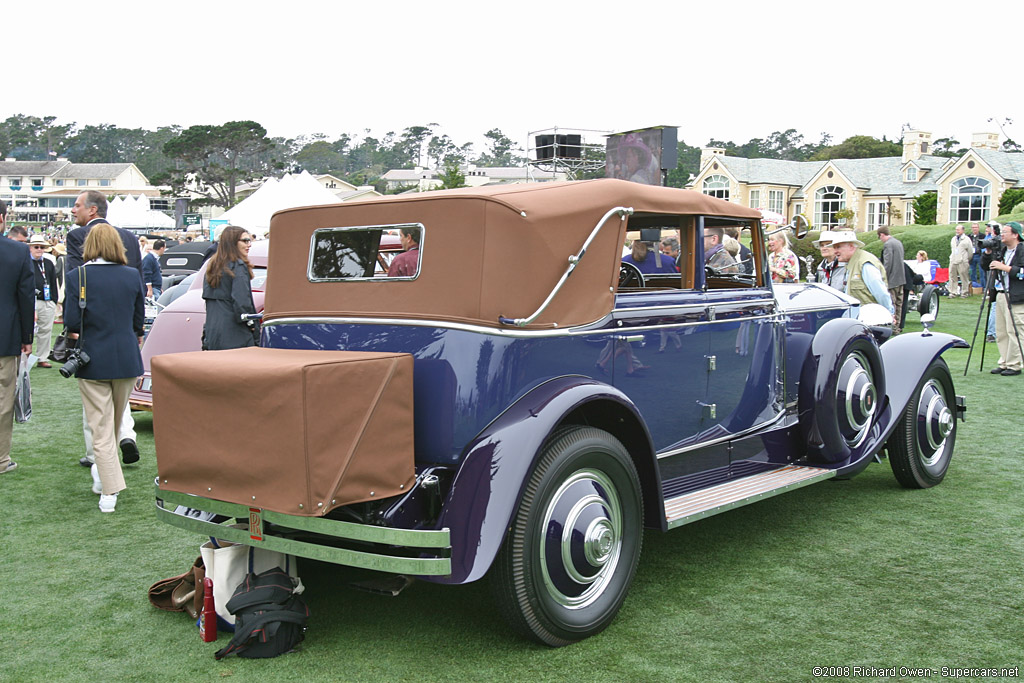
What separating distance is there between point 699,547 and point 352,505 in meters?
2.28

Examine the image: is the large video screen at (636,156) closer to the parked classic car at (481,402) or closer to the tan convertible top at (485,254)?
the parked classic car at (481,402)

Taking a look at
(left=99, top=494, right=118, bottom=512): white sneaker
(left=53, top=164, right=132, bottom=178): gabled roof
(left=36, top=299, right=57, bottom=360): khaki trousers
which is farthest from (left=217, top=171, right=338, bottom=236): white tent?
(left=53, top=164, right=132, bottom=178): gabled roof

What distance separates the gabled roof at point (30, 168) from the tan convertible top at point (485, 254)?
432ft

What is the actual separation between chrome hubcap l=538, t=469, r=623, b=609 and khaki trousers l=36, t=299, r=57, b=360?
1036cm

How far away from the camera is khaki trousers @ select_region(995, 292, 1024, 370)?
10969 mm

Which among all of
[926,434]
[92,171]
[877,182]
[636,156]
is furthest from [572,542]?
[92,171]

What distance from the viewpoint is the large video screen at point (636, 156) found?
11.4 meters

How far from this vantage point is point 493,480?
334 cm

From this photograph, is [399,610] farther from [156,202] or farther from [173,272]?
[156,202]

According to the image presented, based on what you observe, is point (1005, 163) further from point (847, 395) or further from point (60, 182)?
point (60, 182)

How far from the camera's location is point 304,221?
433 centimetres

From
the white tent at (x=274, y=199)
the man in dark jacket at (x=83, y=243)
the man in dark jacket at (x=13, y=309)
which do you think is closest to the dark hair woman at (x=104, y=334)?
the man in dark jacket at (x=83, y=243)

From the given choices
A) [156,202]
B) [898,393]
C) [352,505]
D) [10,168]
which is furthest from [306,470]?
[10,168]

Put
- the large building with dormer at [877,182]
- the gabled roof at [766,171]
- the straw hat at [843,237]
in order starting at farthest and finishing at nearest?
the gabled roof at [766,171] → the large building with dormer at [877,182] → the straw hat at [843,237]
